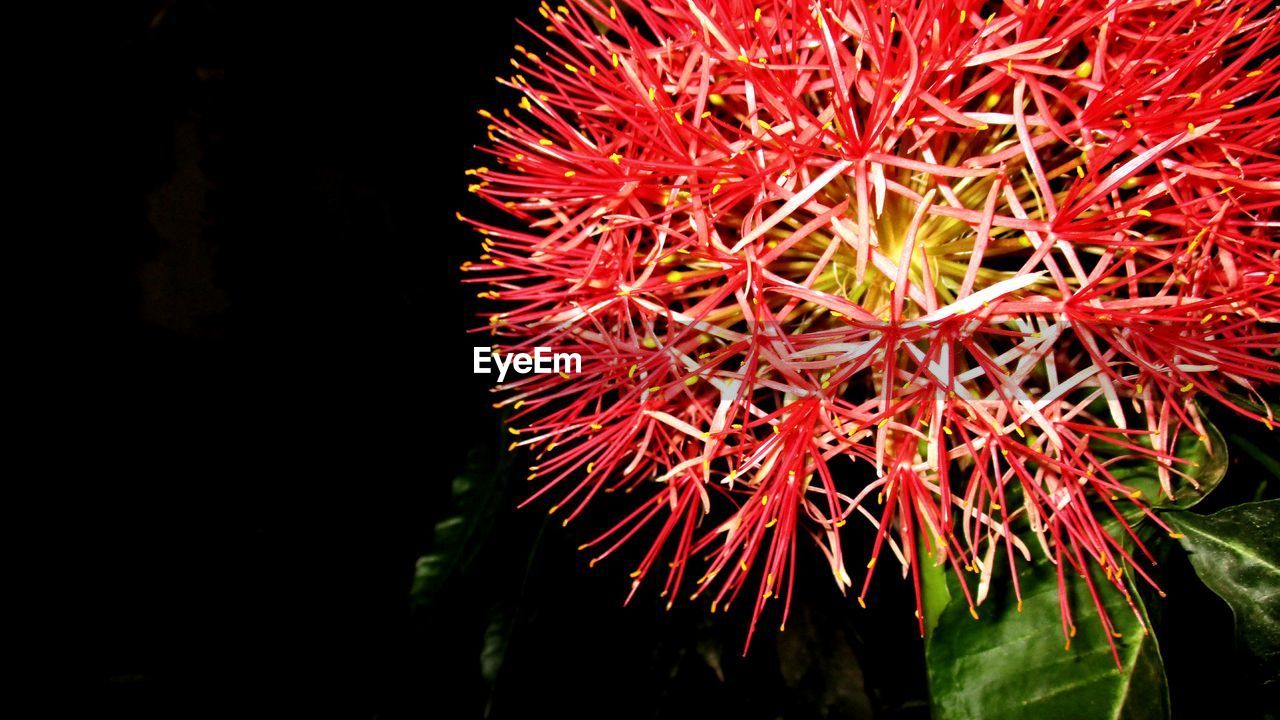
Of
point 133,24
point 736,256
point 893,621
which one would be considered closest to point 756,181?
point 736,256

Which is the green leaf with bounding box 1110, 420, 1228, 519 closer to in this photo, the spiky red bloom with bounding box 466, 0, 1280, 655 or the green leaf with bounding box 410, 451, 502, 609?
the spiky red bloom with bounding box 466, 0, 1280, 655

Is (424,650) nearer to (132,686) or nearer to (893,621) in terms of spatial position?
(893,621)

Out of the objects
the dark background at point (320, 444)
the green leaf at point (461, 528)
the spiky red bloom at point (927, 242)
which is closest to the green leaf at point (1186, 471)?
the spiky red bloom at point (927, 242)

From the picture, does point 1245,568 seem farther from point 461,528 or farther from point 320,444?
point 320,444

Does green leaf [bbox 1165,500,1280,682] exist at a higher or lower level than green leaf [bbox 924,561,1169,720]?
higher

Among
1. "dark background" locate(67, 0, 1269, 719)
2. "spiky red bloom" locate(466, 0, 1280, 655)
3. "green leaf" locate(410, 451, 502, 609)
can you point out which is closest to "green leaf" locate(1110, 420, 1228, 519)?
"spiky red bloom" locate(466, 0, 1280, 655)

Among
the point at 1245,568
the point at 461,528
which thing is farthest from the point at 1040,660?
the point at 461,528
